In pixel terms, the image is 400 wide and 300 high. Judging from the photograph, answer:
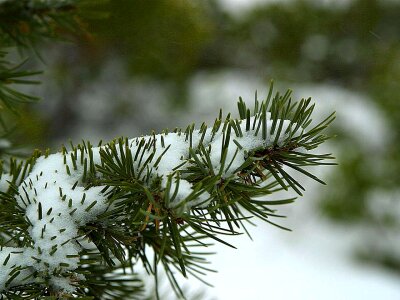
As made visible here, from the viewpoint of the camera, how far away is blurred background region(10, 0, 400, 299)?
2.17 m

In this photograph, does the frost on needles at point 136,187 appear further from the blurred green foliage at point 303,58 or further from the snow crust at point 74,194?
the blurred green foliage at point 303,58

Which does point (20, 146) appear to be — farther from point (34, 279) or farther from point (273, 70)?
point (273, 70)

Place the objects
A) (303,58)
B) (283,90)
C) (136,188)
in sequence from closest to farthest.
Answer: (136,188), (283,90), (303,58)

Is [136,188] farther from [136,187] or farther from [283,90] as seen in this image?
[283,90]

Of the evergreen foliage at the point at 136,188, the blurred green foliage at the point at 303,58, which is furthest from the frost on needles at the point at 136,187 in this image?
the blurred green foliage at the point at 303,58

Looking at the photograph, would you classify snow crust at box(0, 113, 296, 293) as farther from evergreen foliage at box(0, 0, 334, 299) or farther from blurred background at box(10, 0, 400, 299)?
blurred background at box(10, 0, 400, 299)

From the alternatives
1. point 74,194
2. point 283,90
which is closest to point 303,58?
point 283,90

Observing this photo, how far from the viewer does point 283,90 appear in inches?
87.6

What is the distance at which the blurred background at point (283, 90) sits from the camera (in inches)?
85.3

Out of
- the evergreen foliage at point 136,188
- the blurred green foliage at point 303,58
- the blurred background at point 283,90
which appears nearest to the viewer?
the evergreen foliage at point 136,188

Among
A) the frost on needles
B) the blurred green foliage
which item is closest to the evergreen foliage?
the frost on needles

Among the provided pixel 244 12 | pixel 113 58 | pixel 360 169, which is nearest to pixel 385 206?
pixel 360 169

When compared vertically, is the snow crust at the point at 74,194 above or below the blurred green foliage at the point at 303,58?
below

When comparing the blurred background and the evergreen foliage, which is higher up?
the blurred background
